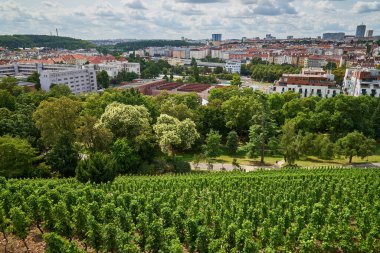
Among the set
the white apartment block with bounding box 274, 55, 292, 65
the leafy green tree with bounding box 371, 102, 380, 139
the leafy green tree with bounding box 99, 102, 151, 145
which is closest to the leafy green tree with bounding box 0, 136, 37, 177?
the leafy green tree with bounding box 99, 102, 151, 145

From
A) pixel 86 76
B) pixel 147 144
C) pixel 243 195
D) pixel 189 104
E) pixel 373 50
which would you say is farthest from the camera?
pixel 373 50

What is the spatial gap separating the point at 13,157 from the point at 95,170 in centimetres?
968

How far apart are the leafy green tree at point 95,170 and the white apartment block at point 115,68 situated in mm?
88259

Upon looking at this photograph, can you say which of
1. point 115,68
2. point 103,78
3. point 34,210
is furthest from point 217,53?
point 34,210

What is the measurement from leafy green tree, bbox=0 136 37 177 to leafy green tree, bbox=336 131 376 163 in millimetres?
35383

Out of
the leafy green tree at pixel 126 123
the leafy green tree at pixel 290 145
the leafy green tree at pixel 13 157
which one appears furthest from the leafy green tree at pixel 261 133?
the leafy green tree at pixel 13 157

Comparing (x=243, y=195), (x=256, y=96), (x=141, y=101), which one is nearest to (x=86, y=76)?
(x=141, y=101)

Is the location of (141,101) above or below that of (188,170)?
above

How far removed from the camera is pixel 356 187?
81.7 ft

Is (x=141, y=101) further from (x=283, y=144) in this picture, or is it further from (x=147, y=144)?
(x=283, y=144)

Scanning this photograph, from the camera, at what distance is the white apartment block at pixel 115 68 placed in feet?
359

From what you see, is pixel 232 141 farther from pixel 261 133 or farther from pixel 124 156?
pixel 124 156

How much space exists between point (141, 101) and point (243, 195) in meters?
28.7

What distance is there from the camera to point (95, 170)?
25.5 metres
